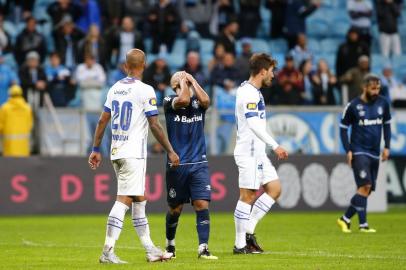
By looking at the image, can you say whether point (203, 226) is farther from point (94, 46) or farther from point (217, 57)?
point (94, 46)

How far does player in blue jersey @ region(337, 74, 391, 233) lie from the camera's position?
1703 centimetres

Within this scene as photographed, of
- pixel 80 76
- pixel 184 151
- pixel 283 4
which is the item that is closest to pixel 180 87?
pixel 184 151

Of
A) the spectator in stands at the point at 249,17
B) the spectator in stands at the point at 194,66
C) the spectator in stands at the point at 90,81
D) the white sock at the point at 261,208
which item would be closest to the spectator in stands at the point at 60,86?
the spectator in stands at the point at 90,81

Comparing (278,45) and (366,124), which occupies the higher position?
(278,45)

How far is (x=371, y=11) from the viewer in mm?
29953

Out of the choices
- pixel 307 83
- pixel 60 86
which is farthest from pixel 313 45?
pixel 60 86

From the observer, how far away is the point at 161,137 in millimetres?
11500

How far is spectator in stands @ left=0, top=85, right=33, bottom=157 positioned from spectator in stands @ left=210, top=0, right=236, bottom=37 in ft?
23.5

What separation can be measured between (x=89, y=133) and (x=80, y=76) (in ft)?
7.52

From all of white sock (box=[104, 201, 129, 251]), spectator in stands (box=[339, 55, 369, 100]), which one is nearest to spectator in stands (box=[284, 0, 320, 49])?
spectator in stands (box=[339, 55, 369, 100])

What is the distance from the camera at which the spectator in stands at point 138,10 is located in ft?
90.6

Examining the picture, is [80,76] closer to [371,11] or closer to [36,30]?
[36,30]

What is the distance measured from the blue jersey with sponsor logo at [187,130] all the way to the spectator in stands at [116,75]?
40.6 ft

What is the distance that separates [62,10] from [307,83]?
6185 millimetres
